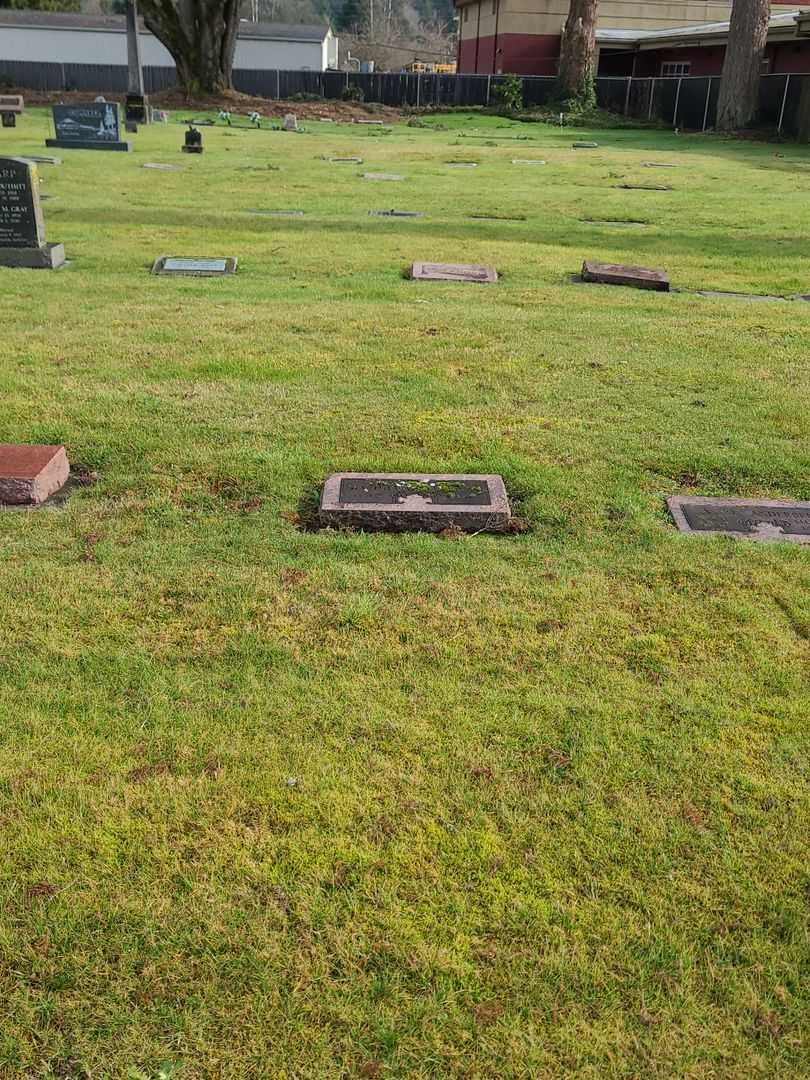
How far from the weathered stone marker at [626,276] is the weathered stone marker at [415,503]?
5600 millimetres

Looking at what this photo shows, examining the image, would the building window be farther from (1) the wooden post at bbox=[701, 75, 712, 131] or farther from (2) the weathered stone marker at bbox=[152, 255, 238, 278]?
(2) the weathered stone marker at bbox=[152, 255, 238, 278]

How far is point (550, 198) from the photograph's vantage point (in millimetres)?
16188

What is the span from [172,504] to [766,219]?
40.9 ft

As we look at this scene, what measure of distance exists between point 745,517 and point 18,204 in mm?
7958

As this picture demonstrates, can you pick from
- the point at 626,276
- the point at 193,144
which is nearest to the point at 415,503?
the point at 626,276

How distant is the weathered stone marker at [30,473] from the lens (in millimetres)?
4602

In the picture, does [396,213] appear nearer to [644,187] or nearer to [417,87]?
[644,187]

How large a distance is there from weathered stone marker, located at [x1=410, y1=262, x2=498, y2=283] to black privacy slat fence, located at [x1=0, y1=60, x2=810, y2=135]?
28.4 meters

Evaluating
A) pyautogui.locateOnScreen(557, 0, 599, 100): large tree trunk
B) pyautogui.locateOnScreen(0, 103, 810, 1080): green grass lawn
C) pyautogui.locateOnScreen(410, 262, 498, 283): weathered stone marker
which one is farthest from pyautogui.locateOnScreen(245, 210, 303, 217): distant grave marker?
pyautogui.locateOnScreen(557, 0, 599, 100): large tree trunk

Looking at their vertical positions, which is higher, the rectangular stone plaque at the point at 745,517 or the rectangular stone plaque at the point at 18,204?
the rectangular stone plaque at the point at 18,204

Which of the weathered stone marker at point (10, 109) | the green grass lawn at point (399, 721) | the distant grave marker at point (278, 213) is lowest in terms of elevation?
the green grass lawn at point (399, 721)

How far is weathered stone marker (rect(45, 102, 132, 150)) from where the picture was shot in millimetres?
22234

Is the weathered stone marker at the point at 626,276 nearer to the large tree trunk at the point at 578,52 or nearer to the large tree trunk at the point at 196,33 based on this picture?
the large tree trunk at the point at 196,33

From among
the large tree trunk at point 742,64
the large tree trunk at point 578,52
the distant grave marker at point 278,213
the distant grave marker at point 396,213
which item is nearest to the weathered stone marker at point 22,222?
the distant grave marker at point 278,213
